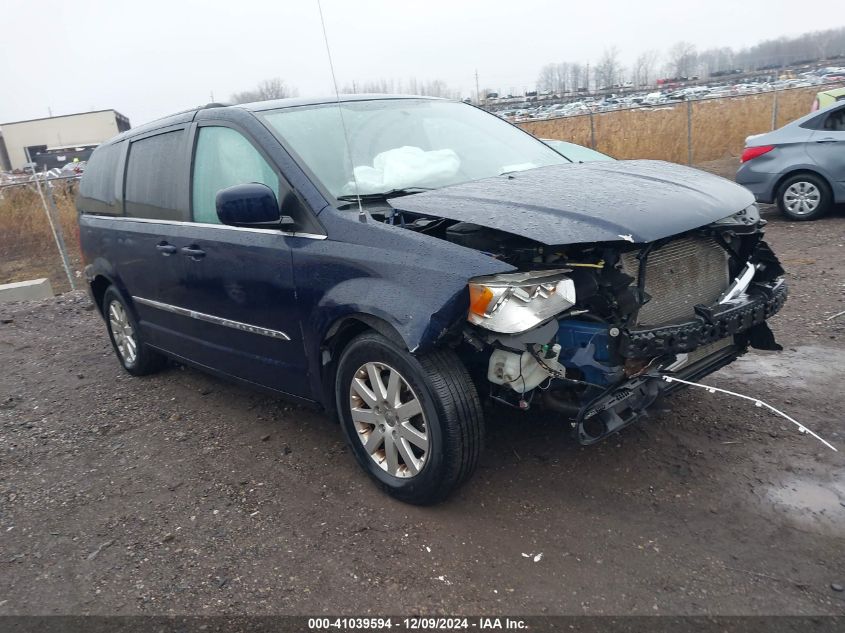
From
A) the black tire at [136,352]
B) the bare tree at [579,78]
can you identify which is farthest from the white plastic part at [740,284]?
the bare tree at [579,78]

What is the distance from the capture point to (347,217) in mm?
3250

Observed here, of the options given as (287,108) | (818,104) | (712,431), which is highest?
(287,108)

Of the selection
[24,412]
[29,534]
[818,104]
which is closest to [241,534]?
[29,534]

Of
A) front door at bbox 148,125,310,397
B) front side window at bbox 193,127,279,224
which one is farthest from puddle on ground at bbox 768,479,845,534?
front side window at bbox 193,127,279,224

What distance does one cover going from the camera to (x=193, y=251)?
13.3 ft

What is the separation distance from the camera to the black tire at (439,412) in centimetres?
288

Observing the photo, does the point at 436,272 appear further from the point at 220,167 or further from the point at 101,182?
the point at 101,182

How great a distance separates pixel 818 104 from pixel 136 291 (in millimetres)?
11768

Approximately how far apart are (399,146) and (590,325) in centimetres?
166

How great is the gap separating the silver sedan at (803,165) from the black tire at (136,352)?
26.0 ft

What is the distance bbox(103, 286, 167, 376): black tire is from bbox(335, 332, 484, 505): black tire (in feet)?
9.12

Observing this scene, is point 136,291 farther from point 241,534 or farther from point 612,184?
point 612,184

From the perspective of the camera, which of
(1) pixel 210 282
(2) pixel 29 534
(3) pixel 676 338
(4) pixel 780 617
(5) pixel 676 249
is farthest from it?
(1) pixel 210 282

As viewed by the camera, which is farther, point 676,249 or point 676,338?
point 676,249
